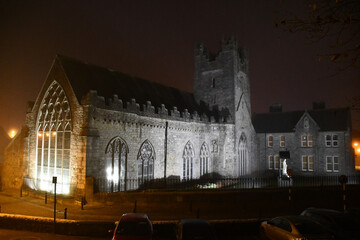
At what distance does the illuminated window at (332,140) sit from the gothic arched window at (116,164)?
28.9 meters

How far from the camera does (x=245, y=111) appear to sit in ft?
121

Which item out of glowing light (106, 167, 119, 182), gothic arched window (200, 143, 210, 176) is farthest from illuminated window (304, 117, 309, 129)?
glowing light (106, 167, 119, 182)

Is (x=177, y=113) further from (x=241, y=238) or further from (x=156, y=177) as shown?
(x=241, y=238)

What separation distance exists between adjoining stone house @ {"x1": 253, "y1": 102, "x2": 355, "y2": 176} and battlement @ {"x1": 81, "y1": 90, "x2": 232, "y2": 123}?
1022 centimetres

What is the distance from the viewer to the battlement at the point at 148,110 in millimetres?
19906

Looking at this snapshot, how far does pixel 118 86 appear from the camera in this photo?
2569cm

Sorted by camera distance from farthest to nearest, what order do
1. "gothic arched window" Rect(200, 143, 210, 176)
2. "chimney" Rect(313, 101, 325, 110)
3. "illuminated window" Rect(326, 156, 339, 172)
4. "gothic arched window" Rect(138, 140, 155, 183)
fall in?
1. "chimney" Rect(313, 101, 325, 110)
2. "illuminated window" Rect(326, 156, 339, 172)
3. "gothic arched window" Rect(200, 143, 210, 176)
4. "gothic arched window" Rect(138, 140, 155, 183)

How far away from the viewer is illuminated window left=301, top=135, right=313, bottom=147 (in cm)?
3844

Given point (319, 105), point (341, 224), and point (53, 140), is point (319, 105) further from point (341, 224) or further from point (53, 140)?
point (53, 140)

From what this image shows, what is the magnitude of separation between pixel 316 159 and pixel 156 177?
24321 mm

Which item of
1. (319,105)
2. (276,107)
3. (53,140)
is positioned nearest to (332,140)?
→ (319,105)

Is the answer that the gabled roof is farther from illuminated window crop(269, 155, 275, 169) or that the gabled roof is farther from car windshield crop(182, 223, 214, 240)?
car windshield crop(182, 223, 214, 240)

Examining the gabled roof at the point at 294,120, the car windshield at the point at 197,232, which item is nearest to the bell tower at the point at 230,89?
the gabled roof at the point at 294,120

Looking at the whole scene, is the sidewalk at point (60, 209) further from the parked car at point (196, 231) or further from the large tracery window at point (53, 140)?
the parked car at point (196, 231)
